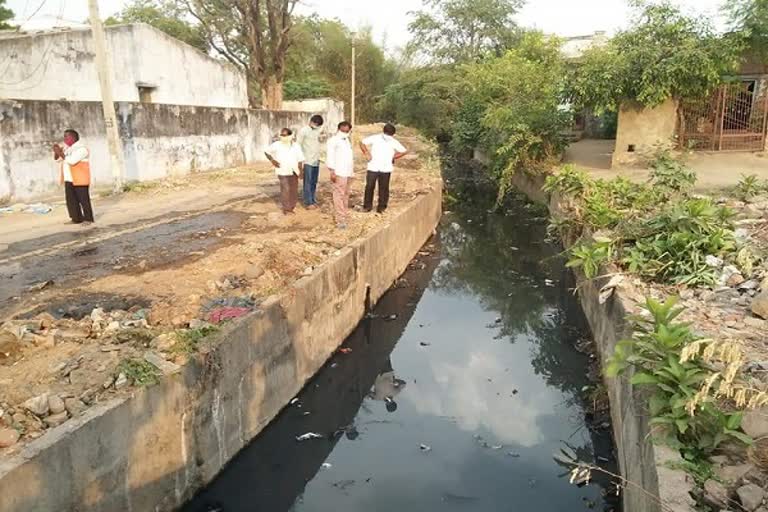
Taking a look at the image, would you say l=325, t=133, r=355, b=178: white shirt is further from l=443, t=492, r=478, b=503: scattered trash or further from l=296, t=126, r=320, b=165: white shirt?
l=443, t=492, r=478, b=503: scattered trash

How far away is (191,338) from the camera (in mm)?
4664

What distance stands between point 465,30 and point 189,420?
35.2 meters

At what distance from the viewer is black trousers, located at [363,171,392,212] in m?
10.1

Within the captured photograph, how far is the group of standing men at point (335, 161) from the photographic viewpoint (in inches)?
355

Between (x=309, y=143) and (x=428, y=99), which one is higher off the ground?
(x=428, y=99)

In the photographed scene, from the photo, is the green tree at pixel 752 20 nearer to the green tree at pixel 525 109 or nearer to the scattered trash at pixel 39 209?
the green tree at pixel 525 109

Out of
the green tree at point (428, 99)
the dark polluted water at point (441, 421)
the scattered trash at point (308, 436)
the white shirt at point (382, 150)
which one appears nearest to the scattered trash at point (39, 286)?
the dark polluted water at point (441, 421)

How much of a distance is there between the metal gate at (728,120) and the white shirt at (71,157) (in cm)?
1420

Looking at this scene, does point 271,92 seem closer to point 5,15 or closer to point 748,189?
point 5,15

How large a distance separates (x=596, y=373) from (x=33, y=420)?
5.76 meters

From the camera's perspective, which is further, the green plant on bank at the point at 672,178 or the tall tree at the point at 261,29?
the tall tree at the point at 261,29

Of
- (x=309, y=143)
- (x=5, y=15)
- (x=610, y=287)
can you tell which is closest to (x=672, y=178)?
(x=610, y=287)

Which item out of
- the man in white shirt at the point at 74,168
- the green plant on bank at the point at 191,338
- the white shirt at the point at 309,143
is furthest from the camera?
the white shirt at the point at 309,143

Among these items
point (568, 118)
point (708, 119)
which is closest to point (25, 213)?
point (568, 118)
